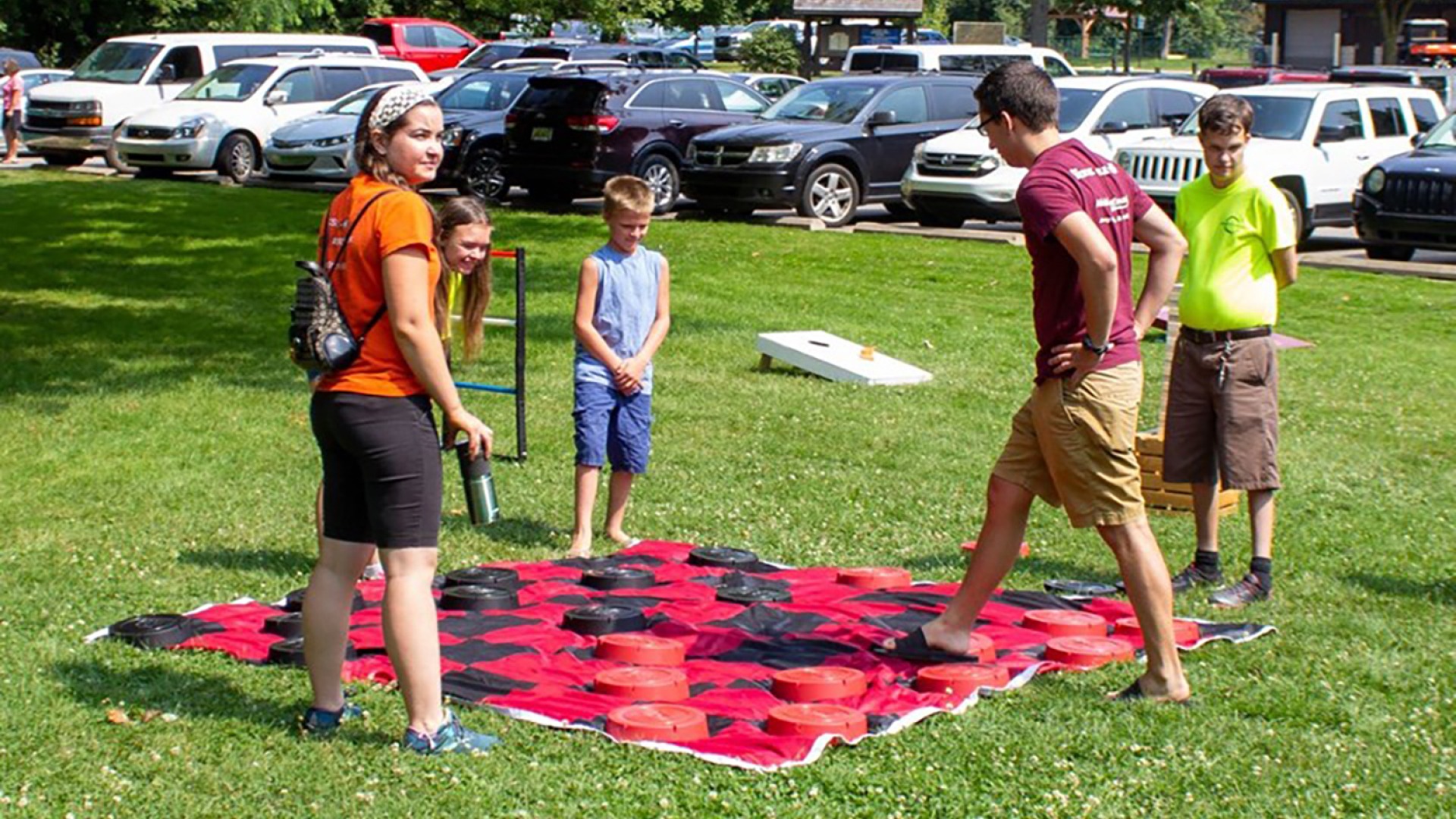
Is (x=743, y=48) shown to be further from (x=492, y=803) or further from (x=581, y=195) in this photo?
(x=492, y=803)

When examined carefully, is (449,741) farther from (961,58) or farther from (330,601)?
(961,58)

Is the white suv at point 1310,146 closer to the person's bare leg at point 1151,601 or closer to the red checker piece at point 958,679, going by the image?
the red checker piece at point 958,679

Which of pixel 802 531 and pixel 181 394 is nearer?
pixel 802 531

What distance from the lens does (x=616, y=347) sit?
8078 millimetres

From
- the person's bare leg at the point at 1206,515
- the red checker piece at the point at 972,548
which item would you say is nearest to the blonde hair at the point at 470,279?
the red checker piece at the point at 972,548

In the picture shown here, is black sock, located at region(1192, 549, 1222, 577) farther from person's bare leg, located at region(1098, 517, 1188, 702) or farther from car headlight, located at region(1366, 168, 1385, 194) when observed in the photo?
car headlight, located at region(1366, 168, 1385, 194)

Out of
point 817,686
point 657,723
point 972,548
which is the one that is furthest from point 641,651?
point 972,548

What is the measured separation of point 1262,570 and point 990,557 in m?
1.66

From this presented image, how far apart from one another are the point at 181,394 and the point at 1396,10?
142 ft

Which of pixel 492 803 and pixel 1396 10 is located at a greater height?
pixel 1396 10

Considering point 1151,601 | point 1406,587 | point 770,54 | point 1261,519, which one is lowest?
point 1406,587

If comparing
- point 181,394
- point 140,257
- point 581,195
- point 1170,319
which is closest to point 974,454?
point 1170,319

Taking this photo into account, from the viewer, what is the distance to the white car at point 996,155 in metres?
21.5

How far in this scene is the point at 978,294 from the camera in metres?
17.0
